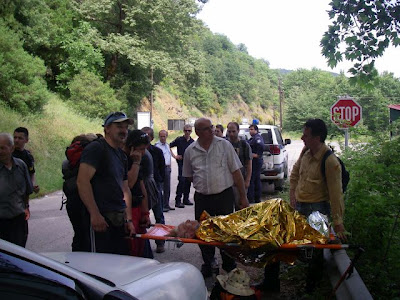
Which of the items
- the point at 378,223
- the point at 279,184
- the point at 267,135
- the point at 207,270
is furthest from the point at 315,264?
the point at 267,135

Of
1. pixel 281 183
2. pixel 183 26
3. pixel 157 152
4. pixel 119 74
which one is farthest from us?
pixel 119 74

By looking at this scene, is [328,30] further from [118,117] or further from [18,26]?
[18,26]

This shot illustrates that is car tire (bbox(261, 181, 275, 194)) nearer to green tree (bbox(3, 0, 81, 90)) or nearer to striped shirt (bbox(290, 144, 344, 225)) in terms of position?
striped shirt (bbox(290, 144, 344, 225))

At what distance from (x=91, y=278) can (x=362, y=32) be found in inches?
255

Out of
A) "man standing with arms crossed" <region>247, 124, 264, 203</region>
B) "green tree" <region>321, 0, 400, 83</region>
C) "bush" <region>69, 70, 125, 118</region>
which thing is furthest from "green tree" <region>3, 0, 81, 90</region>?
"green tree" <region>321, 0, 400, 83</region>

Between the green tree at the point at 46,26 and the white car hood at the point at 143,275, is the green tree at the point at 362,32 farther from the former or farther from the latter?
the green tree at the point at 46,26

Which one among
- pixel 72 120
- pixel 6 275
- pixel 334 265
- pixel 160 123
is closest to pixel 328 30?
pixel 334 265

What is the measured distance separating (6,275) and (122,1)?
116 ft

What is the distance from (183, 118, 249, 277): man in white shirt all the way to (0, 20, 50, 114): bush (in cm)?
1809

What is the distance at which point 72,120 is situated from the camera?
87.9 feet

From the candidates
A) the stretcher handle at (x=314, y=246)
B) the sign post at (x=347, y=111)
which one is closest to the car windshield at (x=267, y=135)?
the sign post at (x=347, y=111)

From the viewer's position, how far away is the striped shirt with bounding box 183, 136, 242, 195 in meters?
5.62

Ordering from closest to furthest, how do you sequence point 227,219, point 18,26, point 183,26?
point 227,219 → point 18,26 → point 183,26

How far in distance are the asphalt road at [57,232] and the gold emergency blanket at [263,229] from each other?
134 centimetres
